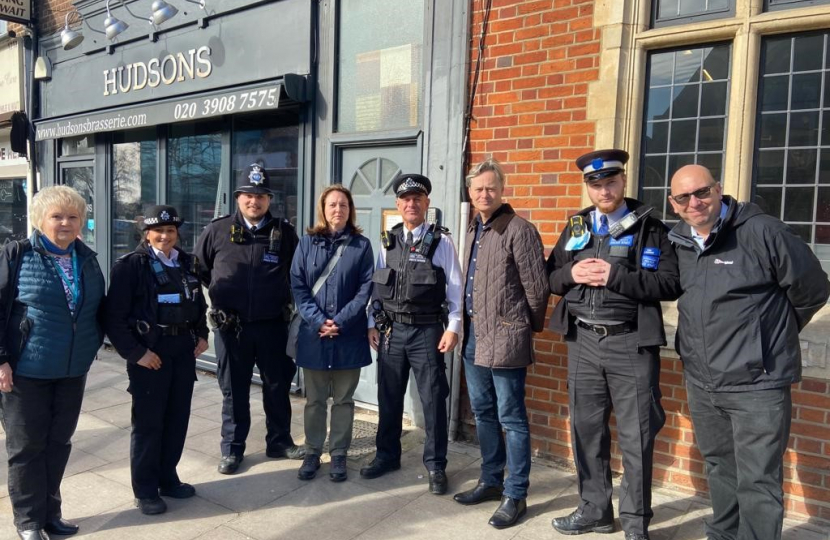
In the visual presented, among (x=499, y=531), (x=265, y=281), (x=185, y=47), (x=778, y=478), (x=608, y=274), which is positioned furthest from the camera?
(x=185, y=47)

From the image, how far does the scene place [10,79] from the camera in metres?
9.07

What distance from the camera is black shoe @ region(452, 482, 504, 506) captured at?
3641 millimetres

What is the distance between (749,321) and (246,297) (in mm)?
2939

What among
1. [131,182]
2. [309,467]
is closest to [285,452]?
[309,467]

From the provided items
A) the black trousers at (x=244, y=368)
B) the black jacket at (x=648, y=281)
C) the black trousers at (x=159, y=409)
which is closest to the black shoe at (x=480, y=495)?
the black jacket at (x=648, y=281)

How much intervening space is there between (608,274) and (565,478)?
5.55ft

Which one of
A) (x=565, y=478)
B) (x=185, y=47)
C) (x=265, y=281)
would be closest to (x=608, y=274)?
(x=565, y=478)

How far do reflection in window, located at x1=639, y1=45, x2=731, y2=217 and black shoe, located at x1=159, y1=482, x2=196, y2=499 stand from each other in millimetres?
3454

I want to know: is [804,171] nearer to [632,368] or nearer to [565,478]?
[632,368]

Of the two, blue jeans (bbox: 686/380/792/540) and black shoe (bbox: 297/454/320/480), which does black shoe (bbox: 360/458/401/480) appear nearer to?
black shoe (bbox: 297/454/320/480)

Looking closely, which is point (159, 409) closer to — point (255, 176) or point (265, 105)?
point (255, 176)

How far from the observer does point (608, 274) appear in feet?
9.94

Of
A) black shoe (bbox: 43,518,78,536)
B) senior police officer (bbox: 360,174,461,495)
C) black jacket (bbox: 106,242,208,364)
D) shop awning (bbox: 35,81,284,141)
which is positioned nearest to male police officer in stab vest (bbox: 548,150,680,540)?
senior police officer (bbox: 360,174,461,495)

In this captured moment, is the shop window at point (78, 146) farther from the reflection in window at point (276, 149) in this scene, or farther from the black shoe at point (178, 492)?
the black shoe at point (178, 492)
